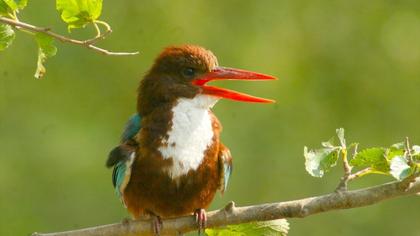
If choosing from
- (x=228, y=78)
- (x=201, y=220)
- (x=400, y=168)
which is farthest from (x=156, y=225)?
(x=400, y=168)

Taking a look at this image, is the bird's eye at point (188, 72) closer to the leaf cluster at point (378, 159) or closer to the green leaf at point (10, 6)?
the leaf cluster at point (378, 159)

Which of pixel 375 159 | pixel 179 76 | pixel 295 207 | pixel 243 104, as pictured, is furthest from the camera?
pixel 243 104

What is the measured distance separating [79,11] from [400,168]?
4.03 feet

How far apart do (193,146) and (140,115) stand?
0.36m

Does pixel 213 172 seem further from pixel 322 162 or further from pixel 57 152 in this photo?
pixel 57 152

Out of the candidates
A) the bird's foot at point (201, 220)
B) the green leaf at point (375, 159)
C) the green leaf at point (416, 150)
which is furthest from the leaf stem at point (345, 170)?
the bird's foot at point (201, 220)

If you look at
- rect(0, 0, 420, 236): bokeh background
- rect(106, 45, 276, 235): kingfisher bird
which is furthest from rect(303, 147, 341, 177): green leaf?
rect(0, 0, 420, 236): bokeh background

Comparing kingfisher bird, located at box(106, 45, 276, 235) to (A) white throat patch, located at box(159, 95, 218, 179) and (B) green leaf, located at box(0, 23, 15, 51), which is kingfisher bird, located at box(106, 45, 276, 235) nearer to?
(A) white throat patch, located at box(159, 95, 218, 179)

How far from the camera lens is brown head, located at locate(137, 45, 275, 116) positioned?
5.37 m

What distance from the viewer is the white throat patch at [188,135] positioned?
204 inches

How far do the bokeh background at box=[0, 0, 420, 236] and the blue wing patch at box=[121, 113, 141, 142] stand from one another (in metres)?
4.83

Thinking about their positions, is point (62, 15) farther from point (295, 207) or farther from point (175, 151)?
point (175, 151)

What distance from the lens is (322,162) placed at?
4289 mm

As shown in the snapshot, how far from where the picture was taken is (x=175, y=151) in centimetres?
520
